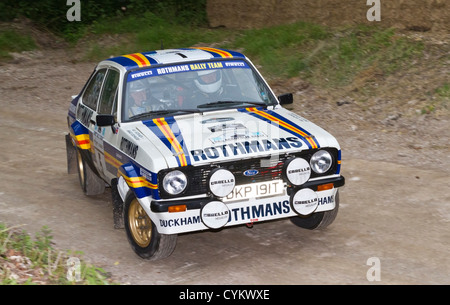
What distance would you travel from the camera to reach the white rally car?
6094mm

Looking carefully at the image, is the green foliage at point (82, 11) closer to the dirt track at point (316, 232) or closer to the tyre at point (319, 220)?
the dirt track at point (316, 232)

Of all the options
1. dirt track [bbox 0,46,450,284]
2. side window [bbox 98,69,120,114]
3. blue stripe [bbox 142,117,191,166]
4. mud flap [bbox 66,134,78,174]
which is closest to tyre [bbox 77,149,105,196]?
dirt track [bbox 0,46,450,284]

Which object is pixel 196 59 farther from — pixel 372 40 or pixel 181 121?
pixel 372 40

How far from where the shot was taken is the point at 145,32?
693 inches

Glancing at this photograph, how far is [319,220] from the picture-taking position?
23.3 feet

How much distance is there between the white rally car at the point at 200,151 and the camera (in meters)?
6.09

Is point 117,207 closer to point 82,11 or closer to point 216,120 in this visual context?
point 216,120

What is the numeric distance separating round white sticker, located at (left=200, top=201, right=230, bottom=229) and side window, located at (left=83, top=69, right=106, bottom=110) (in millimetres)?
2513

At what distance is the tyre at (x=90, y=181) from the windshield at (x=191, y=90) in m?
1.59

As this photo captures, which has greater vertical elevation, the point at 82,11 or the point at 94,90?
the point at 94,90

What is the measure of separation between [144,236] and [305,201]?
4.96 ft

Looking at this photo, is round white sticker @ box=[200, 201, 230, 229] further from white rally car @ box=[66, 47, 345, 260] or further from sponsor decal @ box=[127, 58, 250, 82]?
sponsor decal @ box=[127, 58, 250, 82]

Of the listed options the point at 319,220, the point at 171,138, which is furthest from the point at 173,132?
the point at 319,220

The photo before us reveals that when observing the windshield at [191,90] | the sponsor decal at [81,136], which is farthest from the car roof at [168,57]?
the sponsor decal at [81,136]
